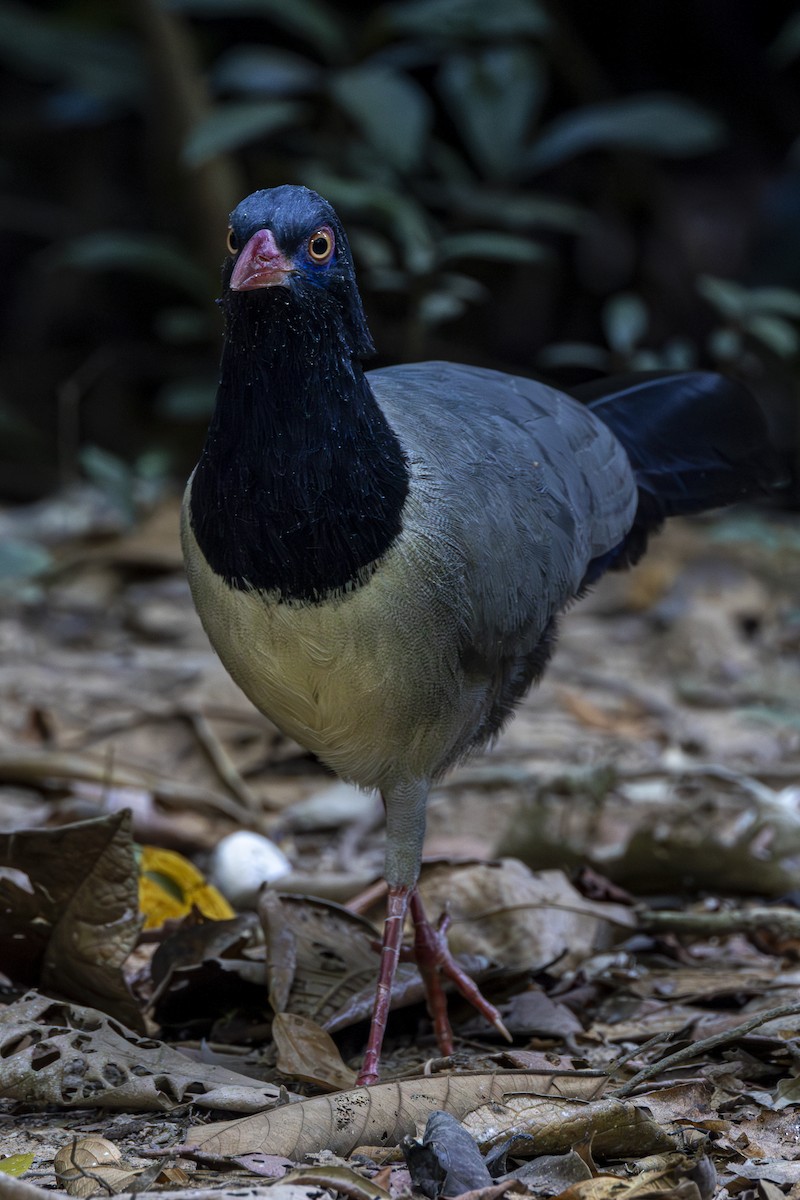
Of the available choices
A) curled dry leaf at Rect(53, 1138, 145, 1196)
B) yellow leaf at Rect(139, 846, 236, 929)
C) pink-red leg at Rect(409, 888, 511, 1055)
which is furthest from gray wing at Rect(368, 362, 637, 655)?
curled dry leaf at Rect(53, 1138, 145, 1196)

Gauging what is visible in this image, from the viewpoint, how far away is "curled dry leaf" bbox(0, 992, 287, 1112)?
9.53ft

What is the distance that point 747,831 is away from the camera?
4305 millimetres

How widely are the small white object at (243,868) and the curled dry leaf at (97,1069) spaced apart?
39.4 inches

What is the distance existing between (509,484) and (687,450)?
105 cm

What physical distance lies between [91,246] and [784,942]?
6.00 metres

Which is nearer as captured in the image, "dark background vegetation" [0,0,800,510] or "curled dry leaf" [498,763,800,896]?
"curled dry leaf" [498,763,800,896]

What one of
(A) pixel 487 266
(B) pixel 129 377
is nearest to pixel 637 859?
(A) pixel 487 266

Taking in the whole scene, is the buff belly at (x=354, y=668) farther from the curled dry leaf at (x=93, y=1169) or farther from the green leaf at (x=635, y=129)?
the green leaf at (x=635, y=129)

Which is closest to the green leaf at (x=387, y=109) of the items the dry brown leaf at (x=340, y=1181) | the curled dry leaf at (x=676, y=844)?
the curled dry leaf at (x=676, y=844)

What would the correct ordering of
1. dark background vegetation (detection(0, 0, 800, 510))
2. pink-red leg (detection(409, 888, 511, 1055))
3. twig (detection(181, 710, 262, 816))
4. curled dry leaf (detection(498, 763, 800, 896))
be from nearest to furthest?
pink-red leg (detection(409, 888, 511, 1055))
curled dry leaf (detection(498, 763, 800, 896))
twig (detection(181, 710, 262, 816))
dark background vegetation (detection(0, 0, 800, 510))

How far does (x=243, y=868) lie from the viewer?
421cm

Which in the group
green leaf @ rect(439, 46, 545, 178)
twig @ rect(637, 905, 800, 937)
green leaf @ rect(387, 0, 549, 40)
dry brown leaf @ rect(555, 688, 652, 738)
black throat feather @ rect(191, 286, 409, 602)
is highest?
green leaf @ rect(387, 0, 549, 40)

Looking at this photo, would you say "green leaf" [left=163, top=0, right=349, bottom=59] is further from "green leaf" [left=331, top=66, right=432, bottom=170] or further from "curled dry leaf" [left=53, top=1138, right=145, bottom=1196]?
"curled dry leaf" [left=53, top=1138, right=145, bottom=1196]

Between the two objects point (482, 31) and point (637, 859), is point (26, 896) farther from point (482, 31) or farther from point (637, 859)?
point (482, 31)
